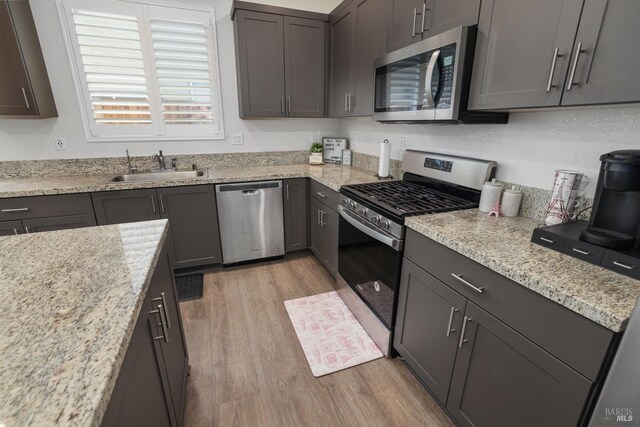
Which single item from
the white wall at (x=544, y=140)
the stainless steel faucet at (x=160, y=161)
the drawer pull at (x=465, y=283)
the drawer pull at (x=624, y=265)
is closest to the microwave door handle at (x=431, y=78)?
the white wall at (x=544, y=140)

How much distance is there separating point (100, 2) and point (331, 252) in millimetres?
2824

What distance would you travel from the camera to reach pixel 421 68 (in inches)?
65.2

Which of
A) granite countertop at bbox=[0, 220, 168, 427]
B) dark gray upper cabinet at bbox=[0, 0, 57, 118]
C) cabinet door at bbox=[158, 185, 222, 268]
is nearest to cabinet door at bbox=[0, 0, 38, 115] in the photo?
dark gray upper cabinet at bbox=[0, 0, 57, 118]

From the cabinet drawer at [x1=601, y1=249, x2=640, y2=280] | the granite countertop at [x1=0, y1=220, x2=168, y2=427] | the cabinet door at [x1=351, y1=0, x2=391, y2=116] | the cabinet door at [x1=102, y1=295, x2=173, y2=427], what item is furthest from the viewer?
the cabinet door at [x1=351, y1=0, x2=391, y2=116]

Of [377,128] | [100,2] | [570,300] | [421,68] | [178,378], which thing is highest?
[100,2]

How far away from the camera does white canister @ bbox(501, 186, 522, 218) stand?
1508 millimetres

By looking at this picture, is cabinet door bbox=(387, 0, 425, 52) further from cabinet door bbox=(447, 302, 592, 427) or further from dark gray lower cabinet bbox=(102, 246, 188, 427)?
dark gray lower cabinet bbox=(102, 246, 188, 427)

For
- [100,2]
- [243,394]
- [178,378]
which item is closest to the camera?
[178,378]

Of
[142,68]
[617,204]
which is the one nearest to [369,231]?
[617,204]

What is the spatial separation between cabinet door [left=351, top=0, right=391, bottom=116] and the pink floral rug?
5.05ft

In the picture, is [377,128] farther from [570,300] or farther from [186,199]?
[570,300]

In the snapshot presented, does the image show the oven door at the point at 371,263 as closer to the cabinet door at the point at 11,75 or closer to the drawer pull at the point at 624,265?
the drawer pull at the point at 624,265

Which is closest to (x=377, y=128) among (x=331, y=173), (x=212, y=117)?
(x=331, y=173)

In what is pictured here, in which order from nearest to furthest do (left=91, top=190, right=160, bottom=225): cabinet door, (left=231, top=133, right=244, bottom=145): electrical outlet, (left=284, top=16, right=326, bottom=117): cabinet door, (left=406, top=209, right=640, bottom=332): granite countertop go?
(left=406, top=209, right=640, bottom=332): granite countertop → (left=91, top=190, right=160, bottom=225): cabinet door → (left=284, top=16, right=326, bottom=117): cabinet door → (left=231, top=133, right=244, bottom=145): electrical outlet
